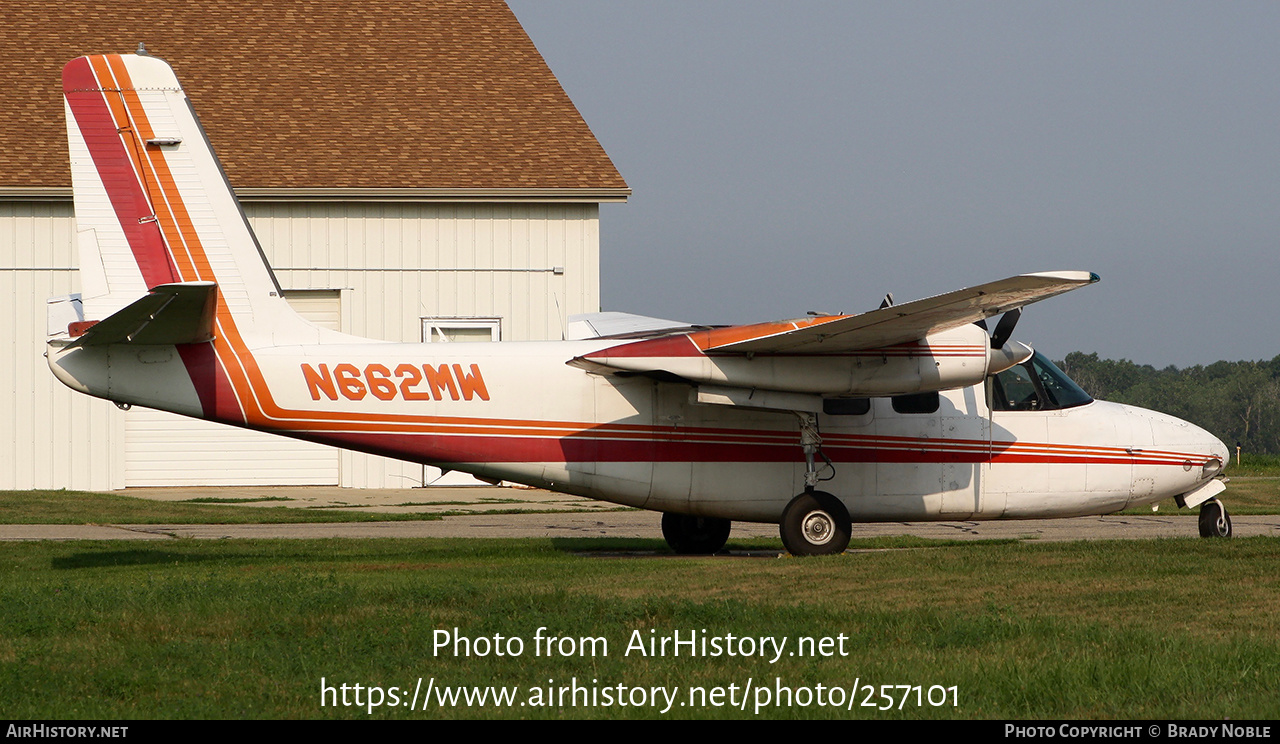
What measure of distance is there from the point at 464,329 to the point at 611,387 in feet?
47.1

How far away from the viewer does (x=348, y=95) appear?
29688 millimetres

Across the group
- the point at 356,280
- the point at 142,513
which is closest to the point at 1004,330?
the point at 142,513

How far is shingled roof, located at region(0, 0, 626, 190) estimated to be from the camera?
2798 cm

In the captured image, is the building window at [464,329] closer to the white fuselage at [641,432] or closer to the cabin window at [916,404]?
the white fuselage at [641,432]

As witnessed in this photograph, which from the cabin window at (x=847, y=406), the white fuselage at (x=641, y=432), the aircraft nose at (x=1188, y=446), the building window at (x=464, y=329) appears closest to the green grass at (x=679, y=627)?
the white fuselage at (x=641, y=432)

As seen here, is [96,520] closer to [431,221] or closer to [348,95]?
[431,221]

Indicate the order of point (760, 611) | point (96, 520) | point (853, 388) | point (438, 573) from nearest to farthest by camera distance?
point (760, 611) → point (438, 573) → point (853, 388) → point (96, 520)

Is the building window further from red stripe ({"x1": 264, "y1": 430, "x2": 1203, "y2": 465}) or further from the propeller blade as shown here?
the propeller blade

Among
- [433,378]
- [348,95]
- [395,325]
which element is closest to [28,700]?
[433,378]

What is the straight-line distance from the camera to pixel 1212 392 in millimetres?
101438

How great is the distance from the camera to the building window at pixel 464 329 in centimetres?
2823

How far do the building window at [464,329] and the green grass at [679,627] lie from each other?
47.2ft

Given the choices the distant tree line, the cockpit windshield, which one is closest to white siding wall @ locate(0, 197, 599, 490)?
the cockpit windshield

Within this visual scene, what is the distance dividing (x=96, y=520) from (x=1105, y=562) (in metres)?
16.3
